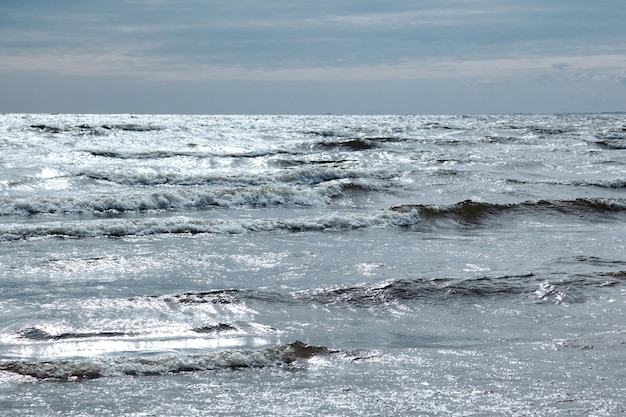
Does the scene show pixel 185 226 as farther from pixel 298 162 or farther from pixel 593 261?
pixel 298 162

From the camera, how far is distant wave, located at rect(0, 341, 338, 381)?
19.5ft

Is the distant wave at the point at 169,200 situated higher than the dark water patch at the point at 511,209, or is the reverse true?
the distant wave at the point at 169,200

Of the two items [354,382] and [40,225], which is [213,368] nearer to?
[354,382]

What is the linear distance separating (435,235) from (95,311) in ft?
26.3

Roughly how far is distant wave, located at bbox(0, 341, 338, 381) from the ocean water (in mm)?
17

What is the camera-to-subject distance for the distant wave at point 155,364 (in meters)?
5.93

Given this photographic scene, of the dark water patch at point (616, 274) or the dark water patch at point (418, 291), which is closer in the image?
the dark water patch at point (418, 291)

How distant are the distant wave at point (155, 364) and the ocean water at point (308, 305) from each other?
0.7 inches

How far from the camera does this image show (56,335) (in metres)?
7.09

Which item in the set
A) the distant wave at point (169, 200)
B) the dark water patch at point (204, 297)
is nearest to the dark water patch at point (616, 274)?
the dark water patch at point (204, 297)

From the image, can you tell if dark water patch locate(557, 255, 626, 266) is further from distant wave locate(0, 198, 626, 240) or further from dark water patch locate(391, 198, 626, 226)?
dark water patch locate(391, 198, 626, 226)

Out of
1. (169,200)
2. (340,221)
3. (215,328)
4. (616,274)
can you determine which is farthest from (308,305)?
(169,200)

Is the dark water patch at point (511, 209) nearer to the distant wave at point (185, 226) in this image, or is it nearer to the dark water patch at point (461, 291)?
the distant wave at point (185, 226)

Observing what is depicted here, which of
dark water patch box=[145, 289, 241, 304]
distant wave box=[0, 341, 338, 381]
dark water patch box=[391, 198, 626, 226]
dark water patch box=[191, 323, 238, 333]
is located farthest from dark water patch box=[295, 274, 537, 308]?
dark water patch box=[391, 198, 626, 226]
